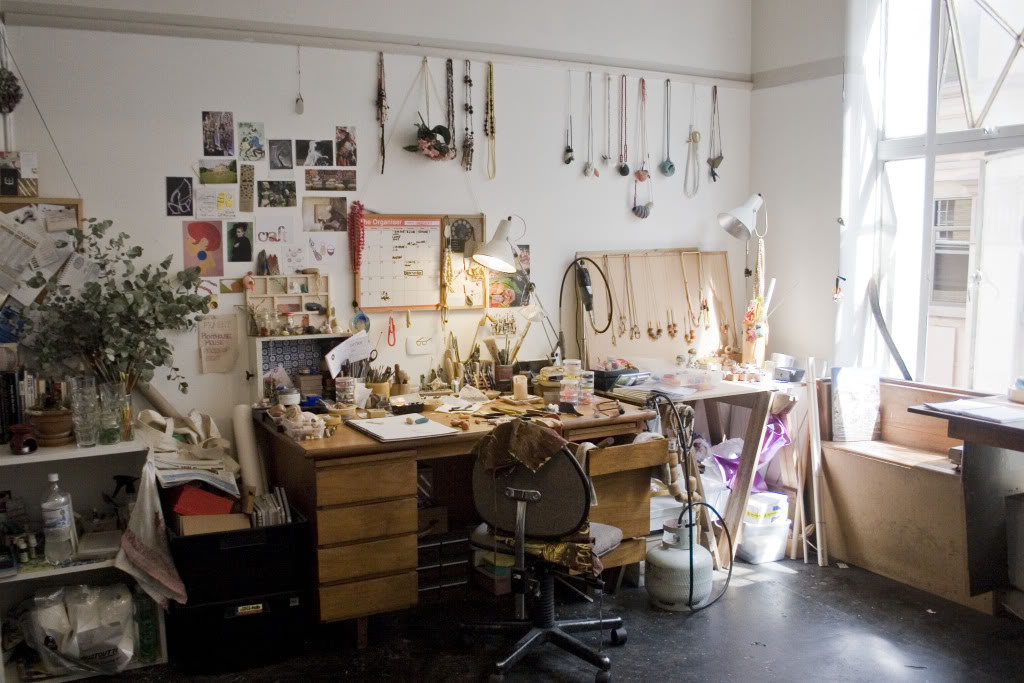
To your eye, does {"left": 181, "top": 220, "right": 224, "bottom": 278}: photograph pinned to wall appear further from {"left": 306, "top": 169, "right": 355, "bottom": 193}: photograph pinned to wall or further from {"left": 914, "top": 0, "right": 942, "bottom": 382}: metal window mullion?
{"left": 914, "top": 0, "right": 942, "bottom": 382}: metal window mullion

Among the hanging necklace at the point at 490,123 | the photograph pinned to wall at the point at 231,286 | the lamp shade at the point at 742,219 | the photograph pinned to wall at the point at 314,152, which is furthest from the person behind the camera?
the lamp shade at the point at 742,219

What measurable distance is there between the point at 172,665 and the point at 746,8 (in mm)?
4115

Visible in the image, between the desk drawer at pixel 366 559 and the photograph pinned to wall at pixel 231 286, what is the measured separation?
1.14 metres

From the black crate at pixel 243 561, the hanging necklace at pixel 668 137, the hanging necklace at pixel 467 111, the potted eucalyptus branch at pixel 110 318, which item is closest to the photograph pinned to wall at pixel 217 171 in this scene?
the potted eucalyptus branch at pixel 110 318

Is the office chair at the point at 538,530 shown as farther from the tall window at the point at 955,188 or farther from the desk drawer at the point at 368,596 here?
the tall window at the point at 955,188

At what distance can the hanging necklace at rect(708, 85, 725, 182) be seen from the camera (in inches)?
184

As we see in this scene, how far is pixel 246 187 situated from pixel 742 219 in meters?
2.27

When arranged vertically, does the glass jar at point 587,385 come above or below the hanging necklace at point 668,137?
below

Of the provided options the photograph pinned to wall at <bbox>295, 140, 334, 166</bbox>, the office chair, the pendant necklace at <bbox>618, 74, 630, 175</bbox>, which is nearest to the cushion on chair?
the office chair

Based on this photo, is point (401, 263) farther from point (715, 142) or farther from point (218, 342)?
point (715, 142)

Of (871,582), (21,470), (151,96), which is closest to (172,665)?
(21,470)

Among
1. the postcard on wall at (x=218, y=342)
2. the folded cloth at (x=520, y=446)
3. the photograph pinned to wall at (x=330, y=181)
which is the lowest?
the folded cloth at (x=520, y=446)

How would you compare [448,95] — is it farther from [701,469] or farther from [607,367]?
[701,469]

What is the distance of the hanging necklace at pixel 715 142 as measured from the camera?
4668 mm
